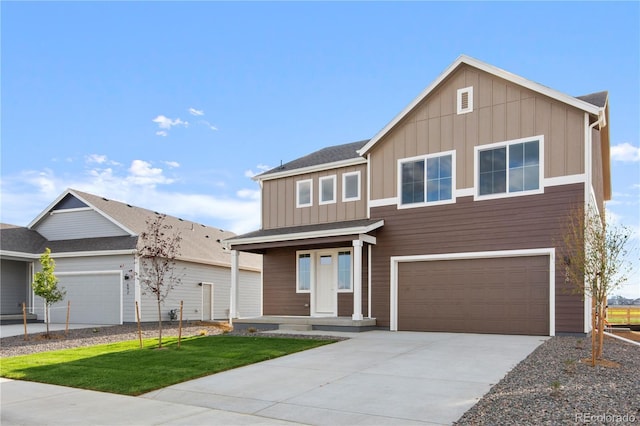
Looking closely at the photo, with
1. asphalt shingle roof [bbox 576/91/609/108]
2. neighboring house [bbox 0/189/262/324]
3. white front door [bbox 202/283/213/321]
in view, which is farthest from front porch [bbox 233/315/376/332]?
asphalt shingle roof [bbox 576/91/609/108]

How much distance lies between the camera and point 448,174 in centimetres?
1523

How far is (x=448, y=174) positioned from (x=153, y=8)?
9624 millimetres

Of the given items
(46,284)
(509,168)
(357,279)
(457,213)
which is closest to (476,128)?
(509,168)

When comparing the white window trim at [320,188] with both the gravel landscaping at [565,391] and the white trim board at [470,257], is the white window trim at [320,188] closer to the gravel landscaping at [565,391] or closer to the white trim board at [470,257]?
the white trim board at [470,257]

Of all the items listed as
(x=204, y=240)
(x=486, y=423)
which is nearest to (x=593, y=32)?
(x=486, y=423)

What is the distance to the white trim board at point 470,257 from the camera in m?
13.2

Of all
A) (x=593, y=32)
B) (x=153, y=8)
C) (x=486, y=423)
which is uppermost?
(x=153, y=8)

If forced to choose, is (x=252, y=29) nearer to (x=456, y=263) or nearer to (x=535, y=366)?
(x=456, y=263)

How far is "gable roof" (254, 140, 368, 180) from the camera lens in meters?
17.8

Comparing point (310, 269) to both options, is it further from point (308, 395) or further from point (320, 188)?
point (308, 395)

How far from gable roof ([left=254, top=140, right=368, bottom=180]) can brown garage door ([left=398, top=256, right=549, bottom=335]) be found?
4.32m

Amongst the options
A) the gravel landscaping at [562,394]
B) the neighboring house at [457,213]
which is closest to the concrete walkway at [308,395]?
the gravel landscaping at [562,394]

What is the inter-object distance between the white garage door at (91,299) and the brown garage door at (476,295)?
1270 centimetres

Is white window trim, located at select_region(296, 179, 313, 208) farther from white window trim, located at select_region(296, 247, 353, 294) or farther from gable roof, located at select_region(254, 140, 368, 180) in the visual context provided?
white window trim, located at select_region(296, 247, 353, 294)
